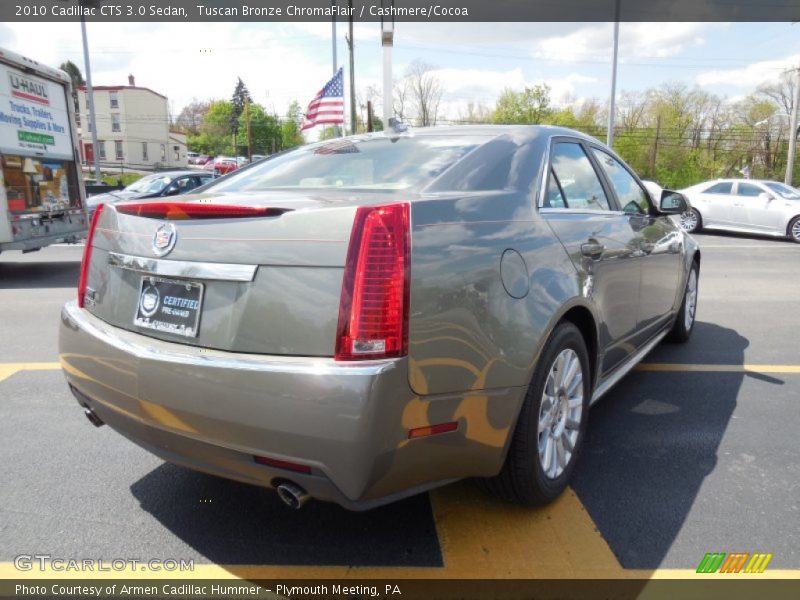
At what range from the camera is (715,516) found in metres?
2.63

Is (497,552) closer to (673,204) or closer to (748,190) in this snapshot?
(673,204)

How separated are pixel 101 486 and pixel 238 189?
153 cm

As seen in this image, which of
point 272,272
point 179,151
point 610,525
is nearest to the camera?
point 272,272

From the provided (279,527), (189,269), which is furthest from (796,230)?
(189,269)

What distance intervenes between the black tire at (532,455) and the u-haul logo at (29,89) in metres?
10.1

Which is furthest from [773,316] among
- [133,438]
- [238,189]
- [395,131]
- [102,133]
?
[102,133]

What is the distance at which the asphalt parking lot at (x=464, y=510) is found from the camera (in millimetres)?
2355

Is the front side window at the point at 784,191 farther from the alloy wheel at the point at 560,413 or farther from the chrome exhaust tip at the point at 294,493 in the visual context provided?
the chrome exhaust tip at the point at 294,493

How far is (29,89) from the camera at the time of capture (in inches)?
389

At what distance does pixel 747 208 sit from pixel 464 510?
15.5 m

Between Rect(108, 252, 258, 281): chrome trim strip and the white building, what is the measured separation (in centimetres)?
7458

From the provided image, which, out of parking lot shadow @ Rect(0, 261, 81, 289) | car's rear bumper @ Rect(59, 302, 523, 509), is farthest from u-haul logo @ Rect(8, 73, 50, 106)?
car's rear bumper @ Rect(59, 302, 523, 509)

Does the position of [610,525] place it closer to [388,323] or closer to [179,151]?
[388,323]

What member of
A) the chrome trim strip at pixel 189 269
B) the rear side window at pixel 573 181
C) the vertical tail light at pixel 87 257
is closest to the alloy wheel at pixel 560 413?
the rear side window at pixel 573 181
